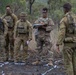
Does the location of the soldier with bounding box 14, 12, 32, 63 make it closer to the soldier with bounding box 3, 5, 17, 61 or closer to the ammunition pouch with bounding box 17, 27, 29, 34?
the ammunition pouch with bounding box 17, 27, 29, 34

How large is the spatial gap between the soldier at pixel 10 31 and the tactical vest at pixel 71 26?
202 inches

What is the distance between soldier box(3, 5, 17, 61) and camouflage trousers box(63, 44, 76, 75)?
5.28 metres

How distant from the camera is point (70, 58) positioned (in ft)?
31.3

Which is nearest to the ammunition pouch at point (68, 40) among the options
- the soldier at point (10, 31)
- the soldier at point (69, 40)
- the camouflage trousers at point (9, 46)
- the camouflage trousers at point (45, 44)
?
the soldier at point (69, 40)

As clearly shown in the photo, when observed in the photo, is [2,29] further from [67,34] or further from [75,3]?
[75,3]

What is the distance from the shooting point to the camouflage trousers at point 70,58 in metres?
9.52

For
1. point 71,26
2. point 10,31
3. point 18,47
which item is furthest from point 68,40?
point 10,31

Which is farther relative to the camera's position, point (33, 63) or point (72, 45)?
point (33, 63)

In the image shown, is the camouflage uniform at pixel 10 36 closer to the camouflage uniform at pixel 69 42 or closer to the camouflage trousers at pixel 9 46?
the camouflage trousers at pixel 9 46

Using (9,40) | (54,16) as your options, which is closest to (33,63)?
(9,40)

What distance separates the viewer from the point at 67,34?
9664 millimetres

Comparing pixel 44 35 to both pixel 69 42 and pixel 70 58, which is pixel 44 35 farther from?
pixel 70 58

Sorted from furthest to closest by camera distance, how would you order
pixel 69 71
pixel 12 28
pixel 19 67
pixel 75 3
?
1. pixel 75 3
2. pixel 12 28
3. pixel 19 67
4. pixel 69 71

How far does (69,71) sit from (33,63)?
13.9 ft
